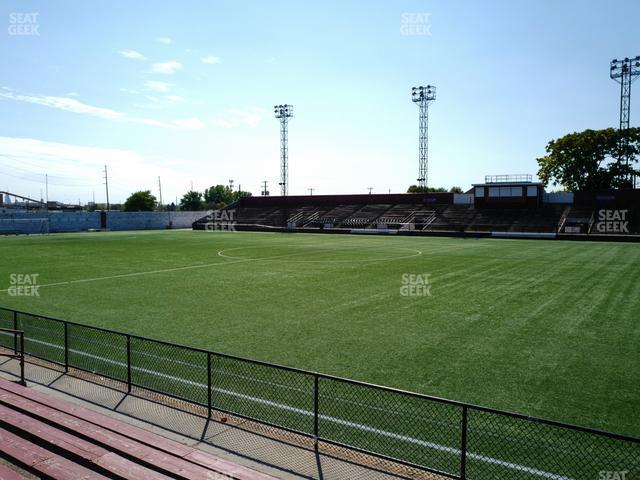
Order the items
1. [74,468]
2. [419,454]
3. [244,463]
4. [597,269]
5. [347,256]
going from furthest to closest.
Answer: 1. [347,256]
2. [597,269]
3. [419,454]
4. [244,463]
5. [74,468]

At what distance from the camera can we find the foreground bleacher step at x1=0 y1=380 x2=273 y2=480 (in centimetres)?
535

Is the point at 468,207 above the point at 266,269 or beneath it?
above

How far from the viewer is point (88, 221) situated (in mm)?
76562

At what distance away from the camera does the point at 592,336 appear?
1217cm

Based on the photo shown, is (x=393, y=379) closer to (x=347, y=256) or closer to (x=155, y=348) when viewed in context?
(x=155, y=348)

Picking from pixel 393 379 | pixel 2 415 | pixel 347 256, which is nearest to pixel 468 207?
pixel 347 256

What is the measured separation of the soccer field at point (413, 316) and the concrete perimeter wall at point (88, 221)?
45934 millimetres

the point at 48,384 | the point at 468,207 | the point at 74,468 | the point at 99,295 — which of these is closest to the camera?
the point at 74,468

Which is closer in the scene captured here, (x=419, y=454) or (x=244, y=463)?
(x=244, y=463)

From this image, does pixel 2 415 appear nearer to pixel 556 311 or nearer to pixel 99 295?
pixel 99 295

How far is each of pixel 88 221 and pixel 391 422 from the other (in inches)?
3137

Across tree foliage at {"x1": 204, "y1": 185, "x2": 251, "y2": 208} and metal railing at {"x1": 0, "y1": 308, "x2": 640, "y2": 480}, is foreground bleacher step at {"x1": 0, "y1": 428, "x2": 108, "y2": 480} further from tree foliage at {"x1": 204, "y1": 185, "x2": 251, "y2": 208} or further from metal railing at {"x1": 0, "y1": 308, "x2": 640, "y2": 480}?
tree foliage at {"x1": 204, "y1": 185, "x2": 251, "y2": 208}

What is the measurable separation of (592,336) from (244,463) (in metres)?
10.2

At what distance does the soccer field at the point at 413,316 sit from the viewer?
358 inches
